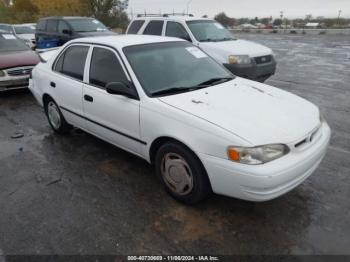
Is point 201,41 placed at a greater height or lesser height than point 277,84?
greater

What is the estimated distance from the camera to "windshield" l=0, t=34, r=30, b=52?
838cm

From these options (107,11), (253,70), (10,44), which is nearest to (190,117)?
(253,70)

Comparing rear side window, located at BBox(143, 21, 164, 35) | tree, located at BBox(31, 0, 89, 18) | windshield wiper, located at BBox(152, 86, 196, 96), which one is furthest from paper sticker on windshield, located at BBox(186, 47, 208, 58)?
tree, located at BBox(31, 0, 89, 18)

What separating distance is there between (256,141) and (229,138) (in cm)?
23

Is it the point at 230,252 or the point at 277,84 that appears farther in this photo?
the point at 277,84

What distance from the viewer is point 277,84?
8.70 m

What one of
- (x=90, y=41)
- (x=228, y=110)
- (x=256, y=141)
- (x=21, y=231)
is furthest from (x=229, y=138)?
(x=90, y=41)

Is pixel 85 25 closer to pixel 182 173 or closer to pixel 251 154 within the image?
pixel 182 173

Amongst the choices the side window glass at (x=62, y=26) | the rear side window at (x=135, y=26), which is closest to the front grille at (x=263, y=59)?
the rear side window at (x=135, y=26)

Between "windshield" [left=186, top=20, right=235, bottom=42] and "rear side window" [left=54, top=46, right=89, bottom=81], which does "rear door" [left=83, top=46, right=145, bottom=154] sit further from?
"windshield" [left=186, top=20, right=235, bottom=42]

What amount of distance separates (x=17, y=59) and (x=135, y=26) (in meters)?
3.34

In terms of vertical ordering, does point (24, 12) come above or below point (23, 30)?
above

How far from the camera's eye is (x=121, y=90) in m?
3.42

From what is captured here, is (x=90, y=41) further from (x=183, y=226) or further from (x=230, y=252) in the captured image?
(x=230, y=252)
